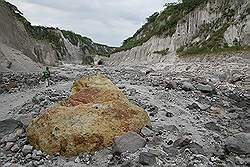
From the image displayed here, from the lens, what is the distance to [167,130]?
510 inches

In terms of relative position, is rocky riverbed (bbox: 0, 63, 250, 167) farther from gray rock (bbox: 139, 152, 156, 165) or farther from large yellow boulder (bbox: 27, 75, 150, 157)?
large yellow boulder (bbox: 27, 75, 150, 157)

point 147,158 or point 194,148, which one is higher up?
point 147,158

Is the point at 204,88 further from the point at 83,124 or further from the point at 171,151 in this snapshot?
the point at 83,124

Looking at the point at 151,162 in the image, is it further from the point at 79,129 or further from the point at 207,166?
the point at 79,129

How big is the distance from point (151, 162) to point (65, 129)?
8.28 feet

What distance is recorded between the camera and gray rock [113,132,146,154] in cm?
1094

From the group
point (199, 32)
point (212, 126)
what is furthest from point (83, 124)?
point (199, 32)

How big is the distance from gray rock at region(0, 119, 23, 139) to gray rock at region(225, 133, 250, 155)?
6504 millimetres

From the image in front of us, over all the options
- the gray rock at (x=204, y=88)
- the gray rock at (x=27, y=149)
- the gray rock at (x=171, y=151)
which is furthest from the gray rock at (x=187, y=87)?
the gray rock at (x=27, y=149)

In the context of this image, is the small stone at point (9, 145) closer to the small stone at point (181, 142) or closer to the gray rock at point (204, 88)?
the small stone at point (181, 142)

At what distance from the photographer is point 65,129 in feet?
37.4

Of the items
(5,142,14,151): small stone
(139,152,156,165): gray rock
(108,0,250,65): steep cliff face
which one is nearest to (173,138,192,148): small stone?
(139,152,156,165): gray rock

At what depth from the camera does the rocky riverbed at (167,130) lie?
10.9 meters

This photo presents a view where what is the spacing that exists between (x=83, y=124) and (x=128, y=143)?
1.36 metres
